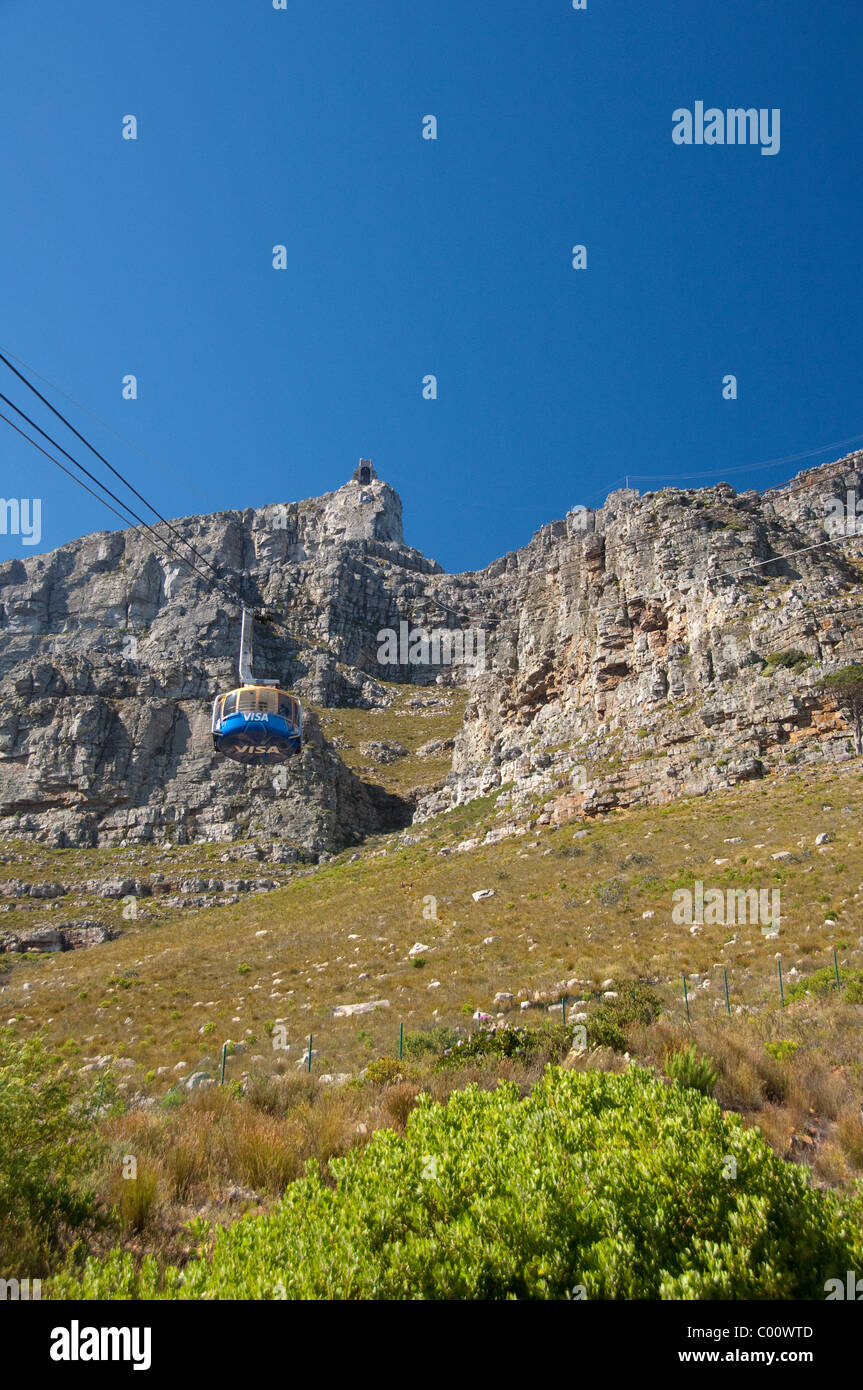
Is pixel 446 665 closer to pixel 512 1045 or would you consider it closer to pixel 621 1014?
pixel 621 1014

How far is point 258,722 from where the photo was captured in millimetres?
15016

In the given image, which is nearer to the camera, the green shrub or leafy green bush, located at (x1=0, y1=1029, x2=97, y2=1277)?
leafy green bush, located at (x1=0, y1=1029, x2=97, y2=1277)

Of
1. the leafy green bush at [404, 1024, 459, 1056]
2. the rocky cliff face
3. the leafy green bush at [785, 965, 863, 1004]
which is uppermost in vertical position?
the rocky cliff face

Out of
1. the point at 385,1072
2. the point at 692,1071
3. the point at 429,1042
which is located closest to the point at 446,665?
the point at 429,1042

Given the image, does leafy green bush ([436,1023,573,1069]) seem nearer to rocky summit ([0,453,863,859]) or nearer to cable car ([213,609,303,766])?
cable car ([213,609,303,766])

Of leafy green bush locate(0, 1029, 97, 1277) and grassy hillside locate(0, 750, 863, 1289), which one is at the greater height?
leafy green bush locate(0, 1029, 97, 1277)

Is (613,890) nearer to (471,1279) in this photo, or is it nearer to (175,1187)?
(175,1187)

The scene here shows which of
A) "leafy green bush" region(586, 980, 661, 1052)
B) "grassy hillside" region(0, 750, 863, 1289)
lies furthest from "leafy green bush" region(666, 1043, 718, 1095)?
"leafy green bush" region(586, 980, 661, 1052)

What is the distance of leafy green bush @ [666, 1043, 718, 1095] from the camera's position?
684cm

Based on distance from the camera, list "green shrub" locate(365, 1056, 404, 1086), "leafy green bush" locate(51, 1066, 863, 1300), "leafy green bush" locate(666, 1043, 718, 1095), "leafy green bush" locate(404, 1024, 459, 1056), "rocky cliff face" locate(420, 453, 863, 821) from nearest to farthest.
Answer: "leafy green bush" locate(51, 1066, 863, 1300) → "leafy green bush" locate(666, 1043, 718, 1095) → "green shrub" locate(365, 1056, 404, 1086) → "leafy green bush" locate(404, 1024, 459, 1056) → "rocky cliff face" locate(420, 453, 863, 821)

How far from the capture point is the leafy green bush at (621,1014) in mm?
8609

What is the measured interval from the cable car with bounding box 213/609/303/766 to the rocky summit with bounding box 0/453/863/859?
2033 mm

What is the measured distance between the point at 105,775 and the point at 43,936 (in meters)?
26.6

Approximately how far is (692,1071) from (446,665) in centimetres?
10531
